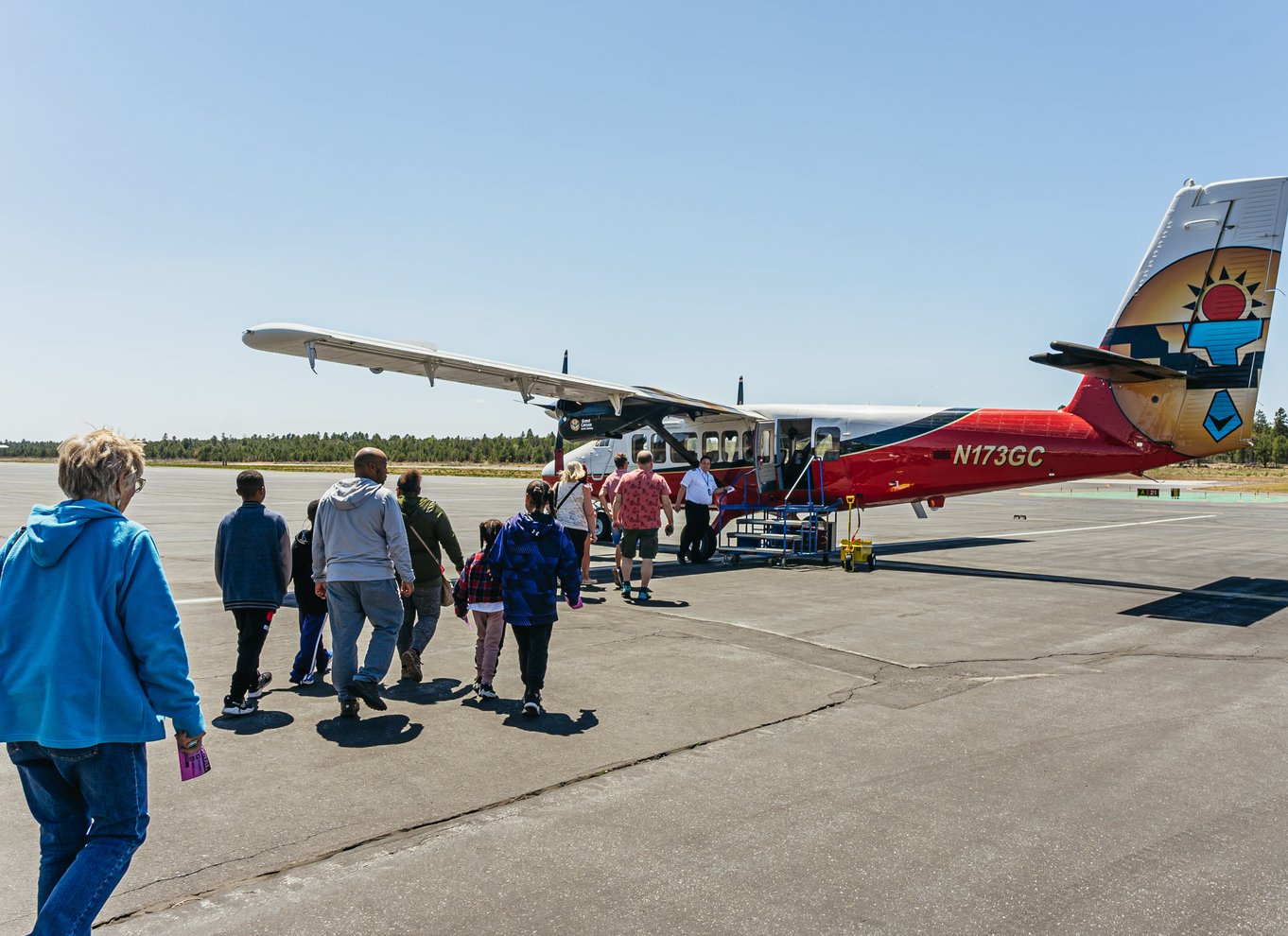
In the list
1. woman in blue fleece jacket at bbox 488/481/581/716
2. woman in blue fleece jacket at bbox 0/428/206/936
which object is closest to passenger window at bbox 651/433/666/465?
woman in blue fleece jacket at bbox 488/481/581/716

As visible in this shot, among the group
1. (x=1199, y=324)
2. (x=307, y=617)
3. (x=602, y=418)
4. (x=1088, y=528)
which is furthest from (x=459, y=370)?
(x=1088, y=528)

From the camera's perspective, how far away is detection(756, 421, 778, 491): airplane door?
757 inches

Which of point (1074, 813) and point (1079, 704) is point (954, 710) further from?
point (1074, 813)

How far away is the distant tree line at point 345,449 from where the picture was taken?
126m

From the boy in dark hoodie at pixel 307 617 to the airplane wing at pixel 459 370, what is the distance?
21.8ft

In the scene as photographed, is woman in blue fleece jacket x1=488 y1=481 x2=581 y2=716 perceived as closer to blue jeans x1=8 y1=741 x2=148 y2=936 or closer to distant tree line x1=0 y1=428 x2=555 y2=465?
blue jeans x1=8 y1=741 x2=148 y2=936

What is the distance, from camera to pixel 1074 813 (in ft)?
16.4

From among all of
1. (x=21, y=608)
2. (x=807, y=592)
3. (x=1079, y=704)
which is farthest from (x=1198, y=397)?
(x=21, y=608)

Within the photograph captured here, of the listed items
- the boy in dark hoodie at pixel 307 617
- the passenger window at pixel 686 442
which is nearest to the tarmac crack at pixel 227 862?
the boy in dark hoodie at pixel 307 617

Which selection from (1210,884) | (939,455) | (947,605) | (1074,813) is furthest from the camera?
(939,455)

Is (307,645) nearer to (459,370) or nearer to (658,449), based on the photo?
(459,370)

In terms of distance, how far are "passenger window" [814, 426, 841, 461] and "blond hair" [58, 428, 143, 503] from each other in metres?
16.3

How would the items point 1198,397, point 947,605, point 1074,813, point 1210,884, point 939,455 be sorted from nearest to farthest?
point 1210,884 < point 1074,813 < point 947,605 < point 1198,397 < point 939,455

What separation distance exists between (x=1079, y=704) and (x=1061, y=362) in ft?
27.3
